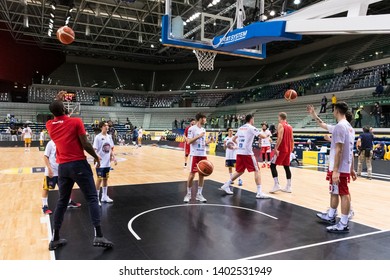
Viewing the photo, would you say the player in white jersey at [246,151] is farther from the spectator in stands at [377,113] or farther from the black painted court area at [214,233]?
the spectator in stands at [377,113]

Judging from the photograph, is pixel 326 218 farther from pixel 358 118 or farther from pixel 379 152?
pixel 358 118

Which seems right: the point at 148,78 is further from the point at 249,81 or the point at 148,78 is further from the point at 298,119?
the point at 298,119

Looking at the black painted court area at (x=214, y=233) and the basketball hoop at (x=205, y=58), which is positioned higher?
the basketball hoop at (x=205, y=58)

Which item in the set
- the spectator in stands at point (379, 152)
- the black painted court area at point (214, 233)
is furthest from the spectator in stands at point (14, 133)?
the spectator in stands at point (379, 152)

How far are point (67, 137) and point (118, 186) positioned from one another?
437 cm

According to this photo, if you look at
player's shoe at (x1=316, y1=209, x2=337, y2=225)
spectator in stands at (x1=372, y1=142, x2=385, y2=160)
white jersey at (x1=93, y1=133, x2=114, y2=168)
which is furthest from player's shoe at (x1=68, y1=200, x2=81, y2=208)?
spectator in stands at (x1=372, y1=142, x2=385, y2=160)

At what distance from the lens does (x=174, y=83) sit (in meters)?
38.2

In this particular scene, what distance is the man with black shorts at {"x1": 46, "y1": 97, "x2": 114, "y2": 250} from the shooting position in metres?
3.75

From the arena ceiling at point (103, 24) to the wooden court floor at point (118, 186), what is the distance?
28.0 feet

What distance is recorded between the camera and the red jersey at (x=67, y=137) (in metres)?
3.76

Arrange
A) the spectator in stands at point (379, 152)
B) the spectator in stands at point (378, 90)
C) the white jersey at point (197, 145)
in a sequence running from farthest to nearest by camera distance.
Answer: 1. the spectator in stands at point (378, 90)
2. the spectator in stands at point (379, 152)
3. the white jersey at point (197, 145)

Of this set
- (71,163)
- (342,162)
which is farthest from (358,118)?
(71,163)

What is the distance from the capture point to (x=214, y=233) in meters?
4.43

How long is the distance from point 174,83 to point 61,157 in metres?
35.2
